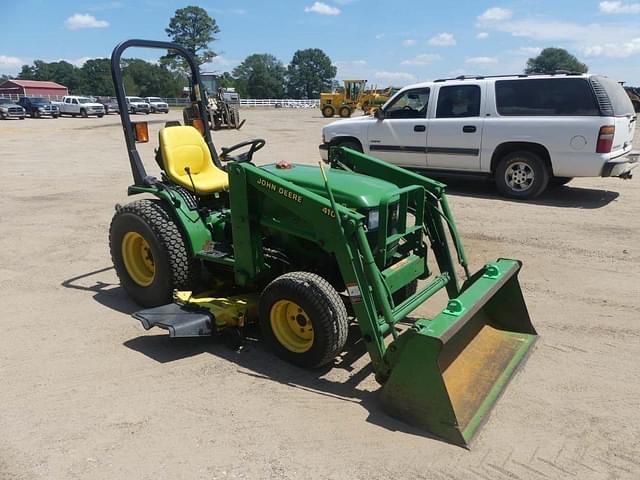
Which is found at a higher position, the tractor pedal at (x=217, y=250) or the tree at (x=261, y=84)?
the tree at (x=261, y=84)

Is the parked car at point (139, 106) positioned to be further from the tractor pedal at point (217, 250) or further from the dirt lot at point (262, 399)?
the tractor pedal at point (217, 250)

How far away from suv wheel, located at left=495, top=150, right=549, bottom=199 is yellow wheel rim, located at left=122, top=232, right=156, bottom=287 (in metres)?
6.47

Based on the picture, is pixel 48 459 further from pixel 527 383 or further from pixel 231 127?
pixel 231 127

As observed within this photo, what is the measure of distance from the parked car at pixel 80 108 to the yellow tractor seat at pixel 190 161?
37.1m

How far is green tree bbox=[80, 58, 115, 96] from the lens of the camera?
8650 centimetres

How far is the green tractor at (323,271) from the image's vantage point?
3.17m

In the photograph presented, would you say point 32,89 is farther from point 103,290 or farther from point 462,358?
point 462,358

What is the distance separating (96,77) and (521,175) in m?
99.8

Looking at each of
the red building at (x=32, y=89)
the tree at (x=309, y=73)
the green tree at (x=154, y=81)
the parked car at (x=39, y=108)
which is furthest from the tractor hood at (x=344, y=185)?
the tree at (x=309, y=73)

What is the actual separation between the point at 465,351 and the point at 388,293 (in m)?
0.66

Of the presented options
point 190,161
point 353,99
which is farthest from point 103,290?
point 353,99

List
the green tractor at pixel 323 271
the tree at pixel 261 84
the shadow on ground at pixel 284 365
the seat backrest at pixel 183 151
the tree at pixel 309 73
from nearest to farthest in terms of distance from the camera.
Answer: the green tractor at pixel 323 271 → the shadow on ground at pixel 284 365 → the seat backrest at pixel 183 151 → the tree at pixel 261 84 → the tree at pixel 309 73

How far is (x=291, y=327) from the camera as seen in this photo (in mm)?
3760

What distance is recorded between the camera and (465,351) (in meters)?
3.61
